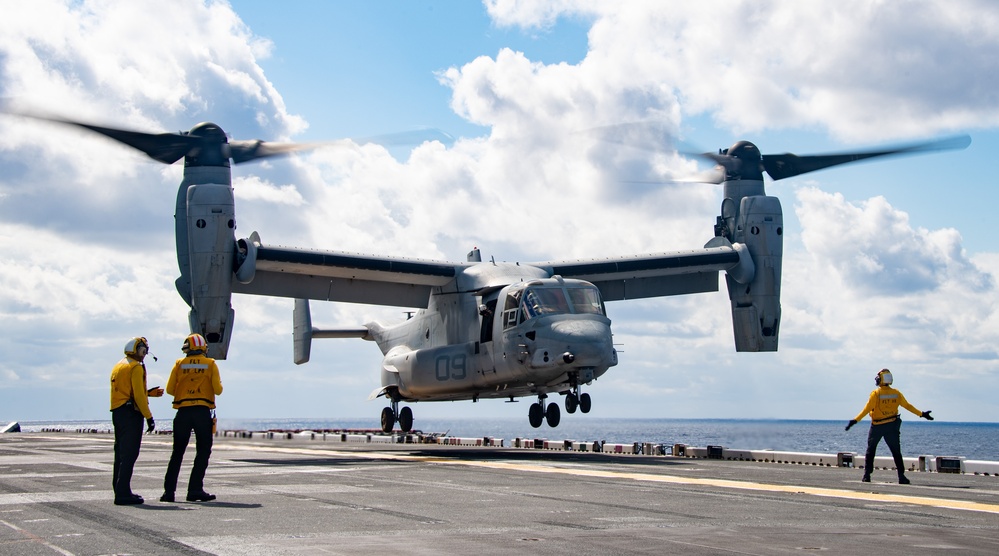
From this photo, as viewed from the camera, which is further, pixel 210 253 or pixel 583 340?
pixel 210 253

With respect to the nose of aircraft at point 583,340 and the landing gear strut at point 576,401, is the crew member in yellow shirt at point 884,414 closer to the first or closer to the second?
the nose of aircraft at point 583,340

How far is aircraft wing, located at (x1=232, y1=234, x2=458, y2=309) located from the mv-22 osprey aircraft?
0.13ft

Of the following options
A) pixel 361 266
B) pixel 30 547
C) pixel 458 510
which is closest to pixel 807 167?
pixel 361 266

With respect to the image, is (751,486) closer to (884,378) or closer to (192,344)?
(884,378)

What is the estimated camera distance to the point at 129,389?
501 inches

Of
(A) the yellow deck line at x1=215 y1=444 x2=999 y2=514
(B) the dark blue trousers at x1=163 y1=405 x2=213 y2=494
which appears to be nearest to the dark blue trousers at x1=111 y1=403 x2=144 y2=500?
(B) the dark blue trousers at x1=163 y1=405 x2=213 y2=494

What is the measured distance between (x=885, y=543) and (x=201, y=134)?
23.4 meters

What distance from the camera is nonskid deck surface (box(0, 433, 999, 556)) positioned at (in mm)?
8656

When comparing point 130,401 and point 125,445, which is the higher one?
point 130,401

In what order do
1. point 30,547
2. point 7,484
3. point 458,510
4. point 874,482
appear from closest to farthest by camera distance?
1. point 30,547
2. point 458,510
3. point 7,484
4. point 874,482

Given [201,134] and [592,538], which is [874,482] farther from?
[201,134]

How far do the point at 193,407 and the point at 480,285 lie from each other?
16.1 m

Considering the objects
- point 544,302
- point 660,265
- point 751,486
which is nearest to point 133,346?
point 751,486

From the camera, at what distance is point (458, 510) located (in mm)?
11609
